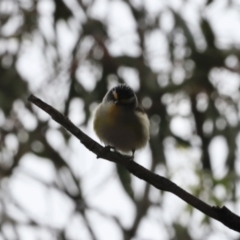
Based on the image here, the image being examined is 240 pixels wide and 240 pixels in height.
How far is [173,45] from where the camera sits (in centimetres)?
525

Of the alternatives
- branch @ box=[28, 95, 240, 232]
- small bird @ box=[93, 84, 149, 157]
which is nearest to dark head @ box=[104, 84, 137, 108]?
small bird @ box=[93, 84, 149, 157]

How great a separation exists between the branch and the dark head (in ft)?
3.21

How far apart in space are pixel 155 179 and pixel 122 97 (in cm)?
120

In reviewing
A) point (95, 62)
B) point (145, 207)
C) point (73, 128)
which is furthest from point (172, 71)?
point (73, 128)

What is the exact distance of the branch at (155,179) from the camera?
1.90m

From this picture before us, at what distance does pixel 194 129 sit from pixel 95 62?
0.86 metres

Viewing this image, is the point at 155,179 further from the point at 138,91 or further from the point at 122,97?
the point at 138,91

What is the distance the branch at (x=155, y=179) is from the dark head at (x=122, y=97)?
0.98m

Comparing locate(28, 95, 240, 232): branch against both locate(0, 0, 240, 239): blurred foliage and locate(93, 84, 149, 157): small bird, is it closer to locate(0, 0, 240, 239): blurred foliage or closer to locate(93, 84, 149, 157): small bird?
locate(93, 84, 149, 157): small bird

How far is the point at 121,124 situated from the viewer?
9.70 ft

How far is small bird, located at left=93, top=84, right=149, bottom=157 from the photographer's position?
2953mm

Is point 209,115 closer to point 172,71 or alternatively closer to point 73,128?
point 172,71

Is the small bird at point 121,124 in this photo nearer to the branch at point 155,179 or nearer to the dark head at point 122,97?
the dark head at point 122,97

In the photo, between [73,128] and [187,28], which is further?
[187,28]
